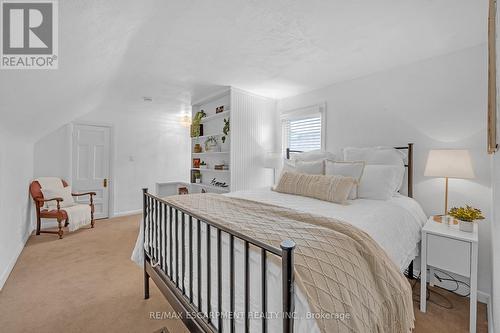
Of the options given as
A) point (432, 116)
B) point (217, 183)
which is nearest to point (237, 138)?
point (217, 183)

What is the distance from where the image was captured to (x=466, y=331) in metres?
1.74

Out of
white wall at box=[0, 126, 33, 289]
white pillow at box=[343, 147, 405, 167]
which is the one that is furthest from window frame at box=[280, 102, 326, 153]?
white wall at box=[0, 126, 33, 289]

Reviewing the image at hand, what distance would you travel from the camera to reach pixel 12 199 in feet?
8.93

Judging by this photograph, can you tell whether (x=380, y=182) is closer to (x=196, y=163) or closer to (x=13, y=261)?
(x=196, y=163)

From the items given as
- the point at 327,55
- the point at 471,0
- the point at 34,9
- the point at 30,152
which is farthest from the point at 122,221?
the point at 471,0

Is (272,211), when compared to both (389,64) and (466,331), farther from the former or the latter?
(389,64)

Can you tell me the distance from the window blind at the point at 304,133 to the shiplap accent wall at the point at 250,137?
34cm

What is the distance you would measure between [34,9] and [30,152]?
376 cm

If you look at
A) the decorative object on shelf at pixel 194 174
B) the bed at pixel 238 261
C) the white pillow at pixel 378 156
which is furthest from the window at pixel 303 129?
the decorative object on shelf at pixel 194 174

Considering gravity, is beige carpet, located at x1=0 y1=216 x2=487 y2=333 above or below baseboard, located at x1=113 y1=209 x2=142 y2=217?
below

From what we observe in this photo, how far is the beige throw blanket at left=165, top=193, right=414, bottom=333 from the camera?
876mm

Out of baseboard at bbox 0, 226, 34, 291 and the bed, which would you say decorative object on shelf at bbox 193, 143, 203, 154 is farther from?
baseboard at bbox 0, 226, 34, 291

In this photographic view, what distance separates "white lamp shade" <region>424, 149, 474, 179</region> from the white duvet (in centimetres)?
42

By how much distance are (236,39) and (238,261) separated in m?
2.09
